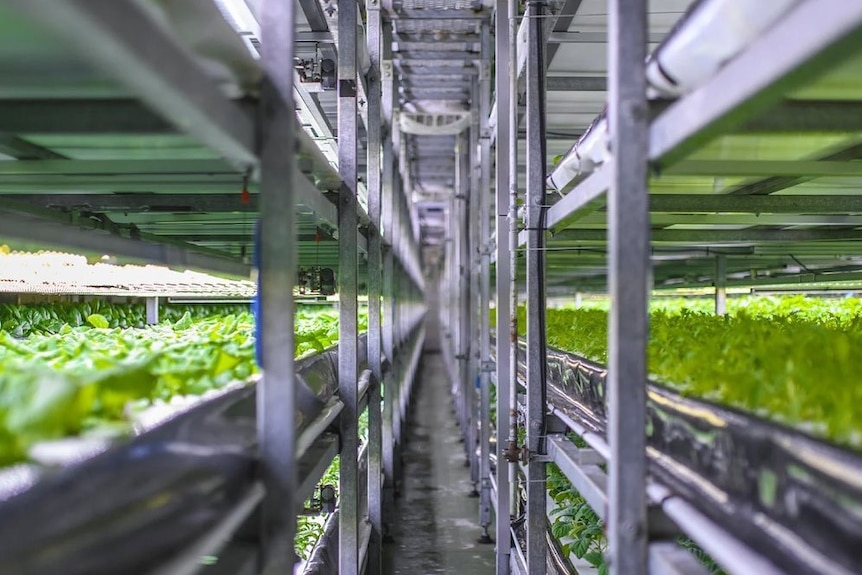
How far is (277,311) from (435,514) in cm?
553

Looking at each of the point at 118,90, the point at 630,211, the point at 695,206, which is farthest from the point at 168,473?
the point at 695,206

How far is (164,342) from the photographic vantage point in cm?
226

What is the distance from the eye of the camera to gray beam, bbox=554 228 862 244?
14.7ft

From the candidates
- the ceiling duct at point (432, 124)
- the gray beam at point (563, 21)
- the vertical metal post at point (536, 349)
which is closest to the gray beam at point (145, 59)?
the vertical metal post at point (536, 349)

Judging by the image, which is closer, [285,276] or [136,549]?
[136,549]

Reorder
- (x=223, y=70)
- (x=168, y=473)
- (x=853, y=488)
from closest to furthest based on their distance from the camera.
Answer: (x=853, y=488) < (x=168, y=473) < (x=223, y=70)

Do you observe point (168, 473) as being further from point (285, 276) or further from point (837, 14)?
point (837, 14)

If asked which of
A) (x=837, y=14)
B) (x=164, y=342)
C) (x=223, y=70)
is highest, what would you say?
(x=223, y=70)

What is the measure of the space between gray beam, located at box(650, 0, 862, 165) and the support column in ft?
3.02

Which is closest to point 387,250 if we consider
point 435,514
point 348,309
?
point 435,514

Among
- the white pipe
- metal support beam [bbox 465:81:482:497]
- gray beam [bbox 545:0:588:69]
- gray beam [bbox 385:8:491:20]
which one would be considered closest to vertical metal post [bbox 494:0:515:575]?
gray beam [bbox 545:0:588:69]

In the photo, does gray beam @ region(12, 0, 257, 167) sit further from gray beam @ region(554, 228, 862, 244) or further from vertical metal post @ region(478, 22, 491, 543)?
vertical metal post @ region(478, 22, 491, 543)

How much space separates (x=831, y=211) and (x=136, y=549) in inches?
129

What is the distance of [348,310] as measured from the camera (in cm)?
337
